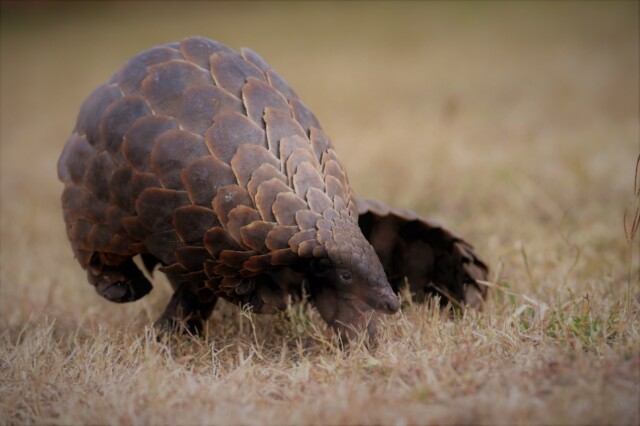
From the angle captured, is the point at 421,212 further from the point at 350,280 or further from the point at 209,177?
the point at 209,177

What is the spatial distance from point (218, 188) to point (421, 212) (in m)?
3.09

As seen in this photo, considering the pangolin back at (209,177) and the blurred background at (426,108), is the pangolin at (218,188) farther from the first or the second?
the blurred background at (426,108)

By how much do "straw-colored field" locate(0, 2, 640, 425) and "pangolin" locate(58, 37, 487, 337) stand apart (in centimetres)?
28

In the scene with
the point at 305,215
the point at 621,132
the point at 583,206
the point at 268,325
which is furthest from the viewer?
the point at 621,132

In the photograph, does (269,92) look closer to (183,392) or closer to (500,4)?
(183,392)

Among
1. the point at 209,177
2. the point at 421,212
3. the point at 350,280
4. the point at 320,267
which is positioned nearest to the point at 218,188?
the point at 209,177

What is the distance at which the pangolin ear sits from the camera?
9.18 feet

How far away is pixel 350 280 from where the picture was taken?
2.80 m

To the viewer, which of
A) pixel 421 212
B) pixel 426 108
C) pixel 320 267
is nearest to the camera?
pixel 320 267

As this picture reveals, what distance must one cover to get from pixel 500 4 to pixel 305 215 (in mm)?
10975

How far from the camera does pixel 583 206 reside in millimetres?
5320

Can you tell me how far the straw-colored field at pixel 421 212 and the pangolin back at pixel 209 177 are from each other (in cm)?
37

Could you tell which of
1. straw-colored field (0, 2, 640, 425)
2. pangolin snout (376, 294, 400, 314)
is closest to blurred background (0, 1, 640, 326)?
straw-colored field (0, 2, 640, 425)

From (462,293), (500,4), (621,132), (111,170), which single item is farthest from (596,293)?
(500,4)
